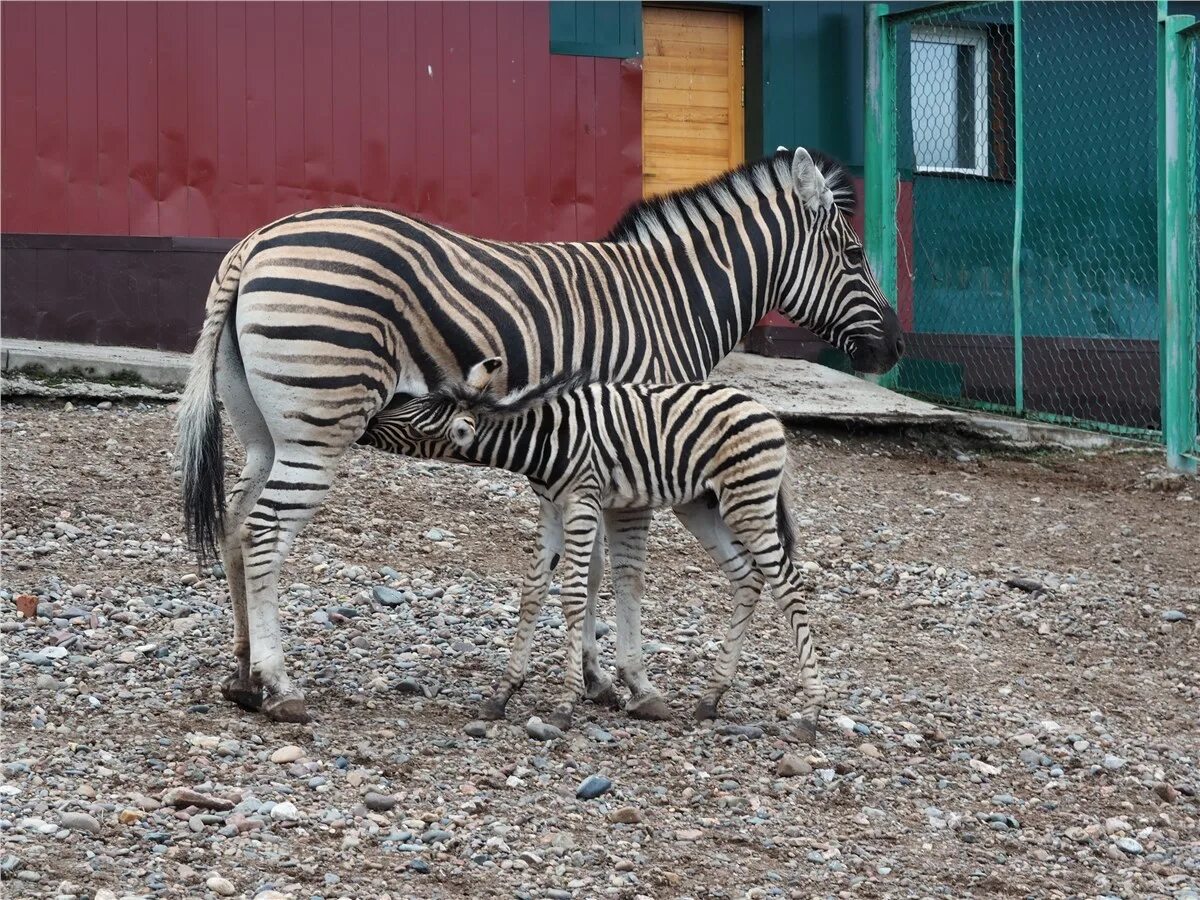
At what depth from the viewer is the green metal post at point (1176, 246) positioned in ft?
34.3

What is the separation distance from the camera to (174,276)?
10.8 m

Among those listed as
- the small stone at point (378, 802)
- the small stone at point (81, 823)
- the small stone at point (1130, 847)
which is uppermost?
the small stone at point (81, 823)

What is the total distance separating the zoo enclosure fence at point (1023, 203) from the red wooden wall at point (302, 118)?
247 centimetres

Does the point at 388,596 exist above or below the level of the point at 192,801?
above

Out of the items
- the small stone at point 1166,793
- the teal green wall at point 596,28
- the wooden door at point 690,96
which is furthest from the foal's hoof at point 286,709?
the wooden door at point 690,96

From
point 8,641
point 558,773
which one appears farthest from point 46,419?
point 558,773

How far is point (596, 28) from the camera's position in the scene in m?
12.0

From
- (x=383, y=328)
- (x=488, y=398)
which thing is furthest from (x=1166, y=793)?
(x=383, y=328)

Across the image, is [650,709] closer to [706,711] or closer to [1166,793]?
[706,711]

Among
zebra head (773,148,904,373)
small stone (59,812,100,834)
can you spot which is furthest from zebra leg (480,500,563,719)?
zebra head (773,148,904,373)

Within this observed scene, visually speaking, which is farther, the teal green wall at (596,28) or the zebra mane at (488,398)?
the teal green wall at (596,28)

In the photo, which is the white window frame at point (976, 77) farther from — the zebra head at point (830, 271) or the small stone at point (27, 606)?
the small stone at point (27, 606)

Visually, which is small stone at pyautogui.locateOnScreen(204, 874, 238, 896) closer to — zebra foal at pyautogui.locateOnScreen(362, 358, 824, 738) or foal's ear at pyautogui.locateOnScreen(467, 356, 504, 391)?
zebra foal at pyautogui.locateOnScreen(362, 358, 824, 738)

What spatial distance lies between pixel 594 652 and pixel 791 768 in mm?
1072
